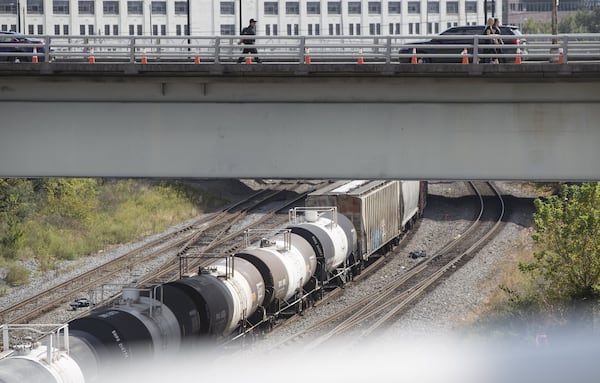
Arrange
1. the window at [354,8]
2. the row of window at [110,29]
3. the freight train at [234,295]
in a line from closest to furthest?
the freight train at [234,295]
the row of window at [110,29]
the window at [354,8]

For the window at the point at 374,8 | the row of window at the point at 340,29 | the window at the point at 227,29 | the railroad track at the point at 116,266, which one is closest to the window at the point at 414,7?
the row of window at the point at 340,29

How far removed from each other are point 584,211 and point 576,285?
223 cm

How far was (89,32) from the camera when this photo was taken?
54.8 meters

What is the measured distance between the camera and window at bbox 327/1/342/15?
190 ft

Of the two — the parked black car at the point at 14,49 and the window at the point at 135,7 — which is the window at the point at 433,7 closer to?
the window at the point at 135,7

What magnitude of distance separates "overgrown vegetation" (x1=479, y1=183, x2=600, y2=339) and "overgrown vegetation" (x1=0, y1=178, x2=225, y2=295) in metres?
16.5

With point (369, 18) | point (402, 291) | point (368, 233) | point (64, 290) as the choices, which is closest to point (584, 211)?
point (402, 291)

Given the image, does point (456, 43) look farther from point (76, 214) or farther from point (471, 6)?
point (471, 6)

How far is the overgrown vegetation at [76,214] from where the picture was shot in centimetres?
3816

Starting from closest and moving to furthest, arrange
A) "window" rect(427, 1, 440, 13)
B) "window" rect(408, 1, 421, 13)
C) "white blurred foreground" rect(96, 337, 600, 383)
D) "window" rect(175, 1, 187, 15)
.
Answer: "white blurred foreground" rect(96, 337, 600, 383) → "window" rect(175, 1, 187, 15) → "window" rect(408, 1, 421, 13) → "window" rect(427, 1, 440, 13)

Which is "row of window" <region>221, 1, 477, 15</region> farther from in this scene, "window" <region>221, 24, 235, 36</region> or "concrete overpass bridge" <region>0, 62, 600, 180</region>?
"concrete overpass bridge" <region>0, 62, 600, 180</region>

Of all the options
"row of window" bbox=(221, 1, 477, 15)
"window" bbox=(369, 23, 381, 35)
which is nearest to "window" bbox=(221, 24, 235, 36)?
"row of window" bbox=(221, 1, 477, 15)

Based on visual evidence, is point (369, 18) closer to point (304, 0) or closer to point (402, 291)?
point (304, 0)

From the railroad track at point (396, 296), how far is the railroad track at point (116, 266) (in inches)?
306
